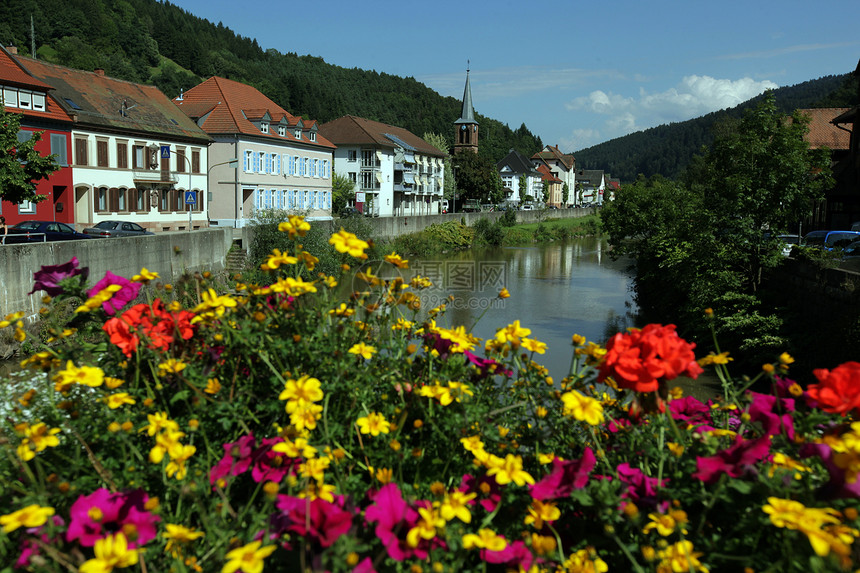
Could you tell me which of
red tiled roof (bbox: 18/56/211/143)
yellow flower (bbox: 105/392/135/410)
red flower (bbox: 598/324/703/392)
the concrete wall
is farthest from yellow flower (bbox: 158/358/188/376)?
red tiled roof (bbox: 18/56/211/143)

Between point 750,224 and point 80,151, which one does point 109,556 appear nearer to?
point 750,224

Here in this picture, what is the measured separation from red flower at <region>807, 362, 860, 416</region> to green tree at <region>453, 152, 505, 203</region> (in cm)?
8241

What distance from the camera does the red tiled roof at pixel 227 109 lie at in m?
43.0

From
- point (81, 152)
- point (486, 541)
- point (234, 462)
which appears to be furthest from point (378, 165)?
point (486, 541)

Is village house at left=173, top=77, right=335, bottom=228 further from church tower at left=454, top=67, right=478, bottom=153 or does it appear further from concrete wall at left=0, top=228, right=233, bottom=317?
church tower at left=454, top=67, right=478, bottom=153

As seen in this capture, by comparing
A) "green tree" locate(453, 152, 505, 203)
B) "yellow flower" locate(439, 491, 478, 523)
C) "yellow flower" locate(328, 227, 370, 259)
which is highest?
"green tree" locate(453, 152, 505, 203)

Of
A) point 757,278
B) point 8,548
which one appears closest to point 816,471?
point 8,548

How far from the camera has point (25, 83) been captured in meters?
29.2

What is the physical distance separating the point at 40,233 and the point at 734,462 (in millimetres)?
25432

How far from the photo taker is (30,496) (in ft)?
6.63

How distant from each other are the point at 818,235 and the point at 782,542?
1169 inches

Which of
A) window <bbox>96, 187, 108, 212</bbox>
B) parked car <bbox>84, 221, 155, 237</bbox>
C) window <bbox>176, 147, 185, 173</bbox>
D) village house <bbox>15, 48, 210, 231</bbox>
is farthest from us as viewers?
window <bbox>176, 147, 185, 173</bbox>

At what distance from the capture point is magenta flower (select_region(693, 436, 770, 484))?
6.88 ft

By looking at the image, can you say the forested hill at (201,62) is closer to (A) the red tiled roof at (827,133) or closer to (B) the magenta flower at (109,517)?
(A) the red tiled roof at (827,133)
